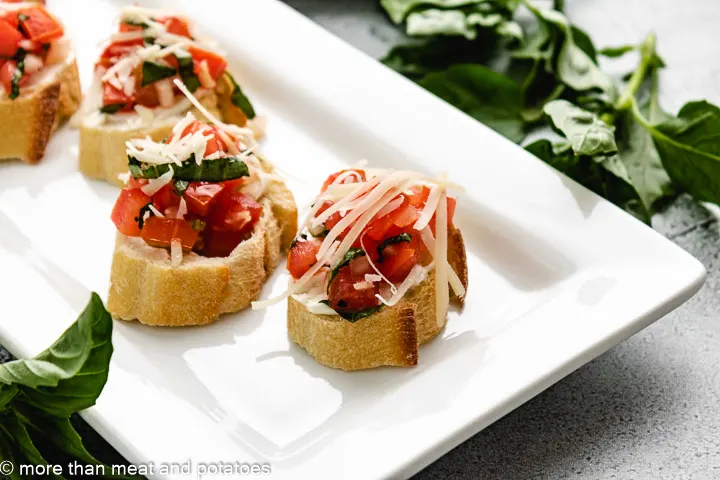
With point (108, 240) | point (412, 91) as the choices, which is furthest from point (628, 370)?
point (108, 240)

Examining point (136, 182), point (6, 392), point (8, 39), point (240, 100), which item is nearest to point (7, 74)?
point (8, 39)

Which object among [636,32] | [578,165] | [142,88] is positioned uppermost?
[142,88]

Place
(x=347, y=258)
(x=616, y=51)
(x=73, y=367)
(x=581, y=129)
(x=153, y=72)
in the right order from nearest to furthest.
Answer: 1. (x=73, y=367)
2. (x=347, y=258)
3. (x=581, y=129)
4. (x=153, y=72)
5. (x=616, y=51)

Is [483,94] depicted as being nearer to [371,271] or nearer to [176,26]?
[176,26]

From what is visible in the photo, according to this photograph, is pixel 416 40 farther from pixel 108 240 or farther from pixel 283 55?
pixel 108 240

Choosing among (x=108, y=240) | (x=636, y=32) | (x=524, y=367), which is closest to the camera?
(x=524, y=367)
